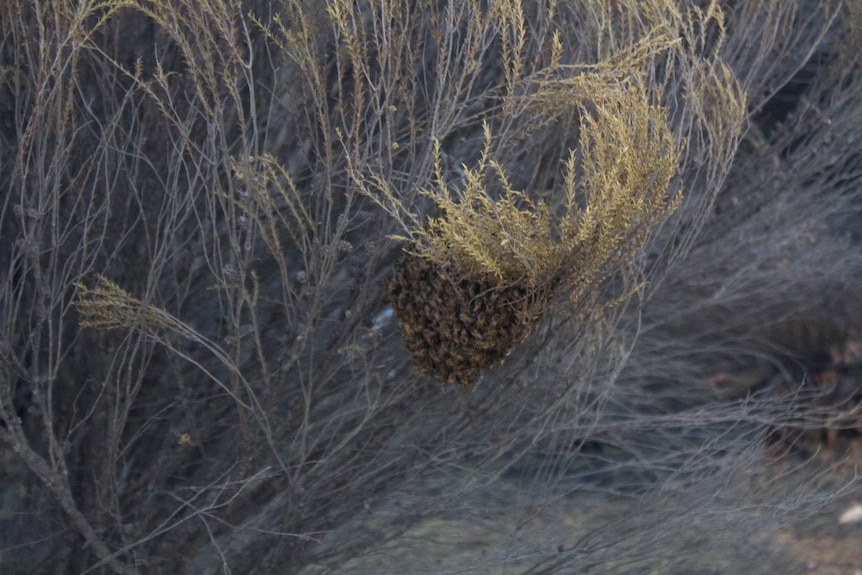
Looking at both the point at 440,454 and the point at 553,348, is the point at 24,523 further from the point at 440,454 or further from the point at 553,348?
the point at 553,348

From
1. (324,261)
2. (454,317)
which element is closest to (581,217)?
(454,317)

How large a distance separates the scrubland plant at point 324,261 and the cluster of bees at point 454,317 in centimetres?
1

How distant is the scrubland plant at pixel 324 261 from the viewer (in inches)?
126

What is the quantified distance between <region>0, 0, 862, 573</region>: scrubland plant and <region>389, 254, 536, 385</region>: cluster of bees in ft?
0.03

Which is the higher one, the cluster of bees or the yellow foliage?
the yellow foliage

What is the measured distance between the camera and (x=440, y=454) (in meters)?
3.71

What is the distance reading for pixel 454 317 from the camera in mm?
3098

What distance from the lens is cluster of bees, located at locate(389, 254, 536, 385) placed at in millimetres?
3047

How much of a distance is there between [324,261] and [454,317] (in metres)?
0.56

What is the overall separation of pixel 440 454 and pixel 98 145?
63.8 inches

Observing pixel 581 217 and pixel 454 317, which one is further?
pixel 454 317

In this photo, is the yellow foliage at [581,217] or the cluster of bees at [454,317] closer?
the yellow foliage at [581,217]

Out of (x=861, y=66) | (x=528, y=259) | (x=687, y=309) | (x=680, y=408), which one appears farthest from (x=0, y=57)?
(x=680, y=408)

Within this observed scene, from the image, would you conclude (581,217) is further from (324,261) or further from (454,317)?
(324,261)
